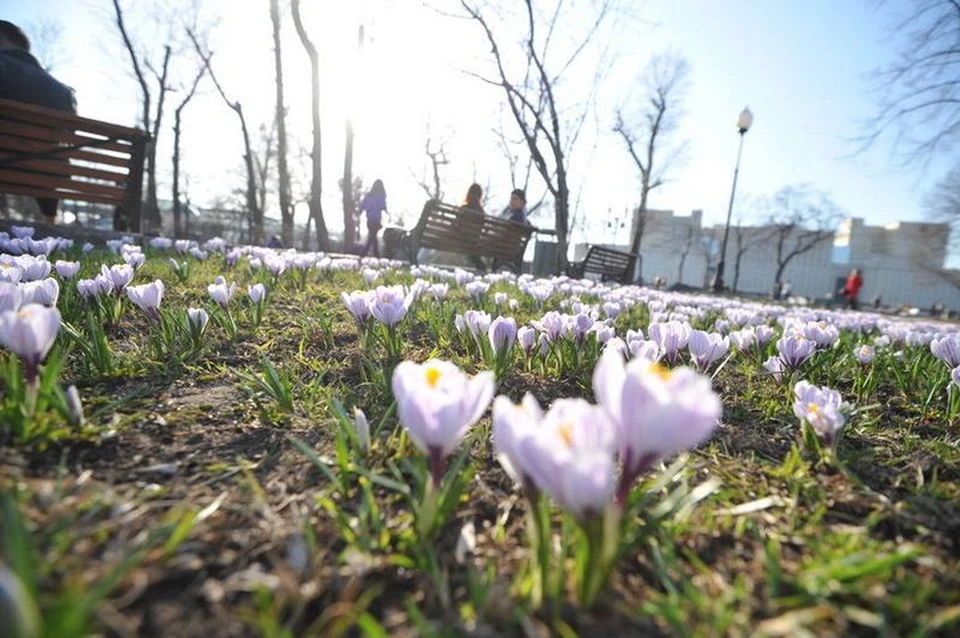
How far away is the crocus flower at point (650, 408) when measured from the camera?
733 millimetres

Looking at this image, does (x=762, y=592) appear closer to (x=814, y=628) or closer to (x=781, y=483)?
(x=814, y=628)

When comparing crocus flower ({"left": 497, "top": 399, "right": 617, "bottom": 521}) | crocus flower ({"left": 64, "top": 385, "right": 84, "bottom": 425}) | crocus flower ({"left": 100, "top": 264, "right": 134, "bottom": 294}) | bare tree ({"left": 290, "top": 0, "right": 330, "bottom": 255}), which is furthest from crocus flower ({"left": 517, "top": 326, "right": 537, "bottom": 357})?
bare tree ({"left": 290, "top": 0, "right": 330, "bottom": 255})

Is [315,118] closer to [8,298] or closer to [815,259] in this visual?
[8,298]

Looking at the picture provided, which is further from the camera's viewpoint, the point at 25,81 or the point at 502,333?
the point at 25,81

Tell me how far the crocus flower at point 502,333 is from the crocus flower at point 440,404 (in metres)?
1.04

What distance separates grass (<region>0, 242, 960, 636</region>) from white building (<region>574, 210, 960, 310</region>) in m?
59.1

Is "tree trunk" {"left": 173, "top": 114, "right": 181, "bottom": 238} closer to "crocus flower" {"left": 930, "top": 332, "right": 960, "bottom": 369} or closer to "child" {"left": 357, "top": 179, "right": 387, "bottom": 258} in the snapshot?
"child" {"left": 357, "top": 179, "right": 387, "bottom": 258}

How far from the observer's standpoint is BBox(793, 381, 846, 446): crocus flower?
1.36 metres

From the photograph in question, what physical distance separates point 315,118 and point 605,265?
25.7 ft

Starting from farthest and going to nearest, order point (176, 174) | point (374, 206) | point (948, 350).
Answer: point (176, 174)
point (374, 206)
point (948, 350)

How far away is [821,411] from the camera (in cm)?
139

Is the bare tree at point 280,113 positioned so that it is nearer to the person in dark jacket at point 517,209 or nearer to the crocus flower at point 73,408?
the person in dark jacket at point 517,209

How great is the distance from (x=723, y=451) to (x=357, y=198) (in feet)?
135

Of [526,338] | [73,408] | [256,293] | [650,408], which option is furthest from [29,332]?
[526,338]
